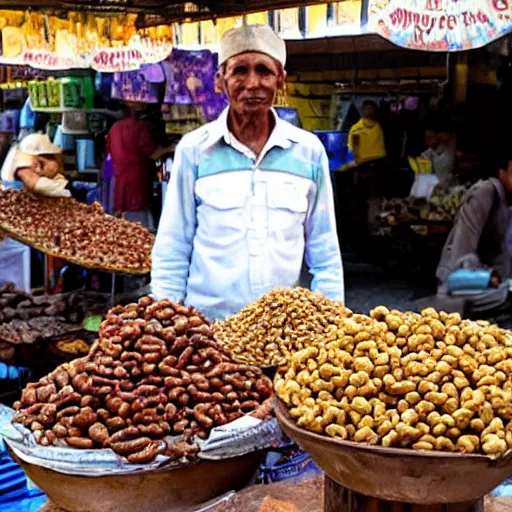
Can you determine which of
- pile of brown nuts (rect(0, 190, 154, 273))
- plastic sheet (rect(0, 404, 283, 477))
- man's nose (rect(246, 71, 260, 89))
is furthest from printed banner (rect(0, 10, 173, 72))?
plastic sheet (rect(0, 404, 283, 477))

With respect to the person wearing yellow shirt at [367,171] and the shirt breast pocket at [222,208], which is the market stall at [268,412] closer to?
the shirt breast pocket at [222,208]

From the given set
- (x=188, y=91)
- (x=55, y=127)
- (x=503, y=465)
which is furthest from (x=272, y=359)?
(x=55, y=127)

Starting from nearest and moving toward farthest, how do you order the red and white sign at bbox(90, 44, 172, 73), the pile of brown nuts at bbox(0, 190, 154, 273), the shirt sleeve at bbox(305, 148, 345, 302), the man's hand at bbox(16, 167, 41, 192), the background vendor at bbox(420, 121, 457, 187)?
the shirt sleeve at bbox(305, 148, 345, 302) → the pile of brown nuts at bbox(0, 190, 154, 273) → the man's hand at bbox(16, 167, 41, 192) → the red and white sign at bbox(90, 44, 172, 73) → the background vendor at bbox(420, 121, 457, 187)

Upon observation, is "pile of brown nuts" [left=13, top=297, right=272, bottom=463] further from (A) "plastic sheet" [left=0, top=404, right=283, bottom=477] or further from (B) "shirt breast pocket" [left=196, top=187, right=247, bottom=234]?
(B) "shirt breast pocket" [left=196, top=187, right=247, bottom=234]

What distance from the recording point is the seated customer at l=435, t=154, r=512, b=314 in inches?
195

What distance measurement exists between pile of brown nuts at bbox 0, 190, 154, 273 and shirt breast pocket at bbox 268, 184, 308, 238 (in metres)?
1.89

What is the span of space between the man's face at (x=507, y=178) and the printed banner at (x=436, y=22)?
1609mm

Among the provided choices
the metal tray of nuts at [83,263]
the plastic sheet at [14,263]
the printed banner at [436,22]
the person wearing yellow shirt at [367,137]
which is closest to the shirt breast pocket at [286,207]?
the printed banner at [436,22]

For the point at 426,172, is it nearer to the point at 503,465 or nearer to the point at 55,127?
the point at 55,127

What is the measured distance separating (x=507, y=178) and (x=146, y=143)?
4308 mm

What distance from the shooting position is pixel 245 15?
15.9ft

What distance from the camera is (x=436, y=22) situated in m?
3.48

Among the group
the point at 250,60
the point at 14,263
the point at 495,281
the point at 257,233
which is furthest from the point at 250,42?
the point at 14,263

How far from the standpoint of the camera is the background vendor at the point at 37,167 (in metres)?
5.52
